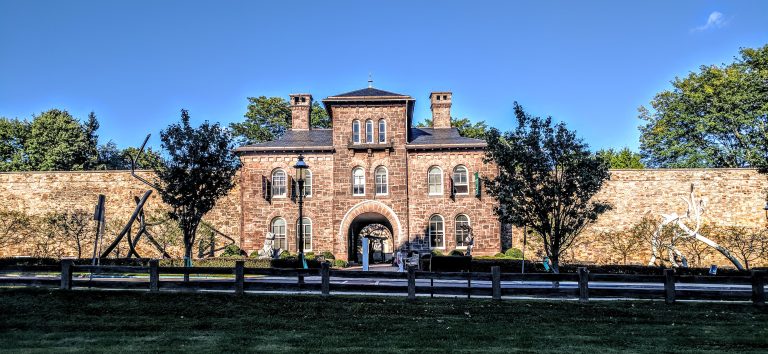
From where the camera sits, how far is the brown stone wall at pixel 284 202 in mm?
33281

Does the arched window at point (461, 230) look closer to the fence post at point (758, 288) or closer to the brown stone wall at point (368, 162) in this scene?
the brown stone wall at point (368, 162)

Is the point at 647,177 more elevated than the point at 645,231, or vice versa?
the point at 647,177

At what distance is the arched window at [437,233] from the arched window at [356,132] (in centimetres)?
592

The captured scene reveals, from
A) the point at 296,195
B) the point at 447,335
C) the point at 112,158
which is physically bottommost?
the point at 447,335

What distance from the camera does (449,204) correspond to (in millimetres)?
33094

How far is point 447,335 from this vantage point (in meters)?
10.4

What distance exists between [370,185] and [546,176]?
15460 millimetres

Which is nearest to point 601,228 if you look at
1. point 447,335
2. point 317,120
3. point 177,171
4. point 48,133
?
point 177,171

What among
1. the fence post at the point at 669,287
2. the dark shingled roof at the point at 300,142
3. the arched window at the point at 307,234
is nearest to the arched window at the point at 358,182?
the dark shingled roof at the point at 300,142

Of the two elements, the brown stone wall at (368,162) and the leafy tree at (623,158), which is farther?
the leafy tree at (623,158)

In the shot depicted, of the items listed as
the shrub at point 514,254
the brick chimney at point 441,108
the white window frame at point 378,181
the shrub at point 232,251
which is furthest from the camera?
the brick chimney at point 441,108

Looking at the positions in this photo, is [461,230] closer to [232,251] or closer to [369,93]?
[369,93]

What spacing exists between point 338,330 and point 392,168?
74.9 ft

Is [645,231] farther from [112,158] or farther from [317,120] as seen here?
[112,158]
